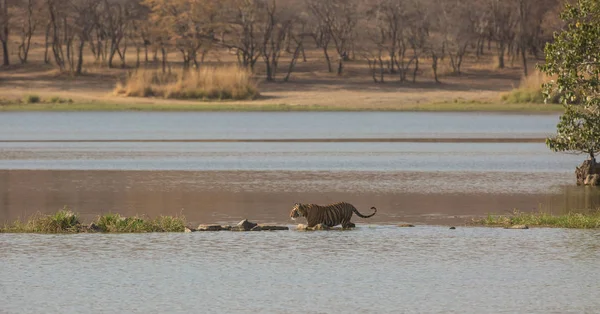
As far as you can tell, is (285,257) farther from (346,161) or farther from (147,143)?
(147,143)

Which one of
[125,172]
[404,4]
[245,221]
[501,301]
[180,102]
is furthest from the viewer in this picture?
[404,4]

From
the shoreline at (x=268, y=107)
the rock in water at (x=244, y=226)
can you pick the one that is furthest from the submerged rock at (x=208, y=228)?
the shoreline at (x=268, y=107)

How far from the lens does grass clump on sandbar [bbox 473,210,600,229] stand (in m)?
17.1

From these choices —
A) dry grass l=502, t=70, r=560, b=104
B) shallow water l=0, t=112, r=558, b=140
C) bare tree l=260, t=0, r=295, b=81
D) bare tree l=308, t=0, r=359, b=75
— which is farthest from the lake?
bare tree l=308, t=0, r=359, b=75

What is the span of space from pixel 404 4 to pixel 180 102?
28326 mm

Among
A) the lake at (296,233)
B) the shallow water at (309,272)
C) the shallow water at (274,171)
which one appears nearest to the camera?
the shallow water at (309,272)

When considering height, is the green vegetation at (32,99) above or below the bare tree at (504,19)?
below

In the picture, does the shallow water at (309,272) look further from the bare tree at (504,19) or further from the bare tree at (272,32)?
the bare tree at (504,19)

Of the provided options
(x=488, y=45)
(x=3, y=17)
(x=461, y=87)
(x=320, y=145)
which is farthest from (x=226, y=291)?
A: (x=488, y=45)

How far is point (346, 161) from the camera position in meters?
30.1

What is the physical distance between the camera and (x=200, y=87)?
60781 mm

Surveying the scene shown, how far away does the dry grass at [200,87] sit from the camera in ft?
197

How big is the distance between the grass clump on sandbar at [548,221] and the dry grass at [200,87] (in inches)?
1669

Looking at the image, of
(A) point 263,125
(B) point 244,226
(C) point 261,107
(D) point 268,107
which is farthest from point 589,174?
(C) point 261,107
